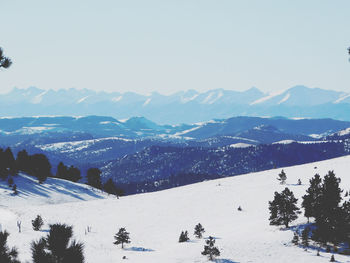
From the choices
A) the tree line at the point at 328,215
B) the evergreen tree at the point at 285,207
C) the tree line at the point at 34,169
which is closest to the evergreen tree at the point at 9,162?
the tree line at the point at 34,169

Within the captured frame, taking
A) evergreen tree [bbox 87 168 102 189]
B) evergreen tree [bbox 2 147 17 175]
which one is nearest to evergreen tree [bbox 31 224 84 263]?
evergreen tree [bbox 2 147 17 175]

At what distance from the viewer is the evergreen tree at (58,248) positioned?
11.4 meters

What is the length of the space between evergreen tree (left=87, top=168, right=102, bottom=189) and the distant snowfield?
27739 mm

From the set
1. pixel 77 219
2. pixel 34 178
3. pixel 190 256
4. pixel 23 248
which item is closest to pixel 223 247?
pixel 190 256

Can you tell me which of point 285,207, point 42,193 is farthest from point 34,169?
point 285,207

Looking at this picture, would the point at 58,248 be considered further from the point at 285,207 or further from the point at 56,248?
the point at 285,207

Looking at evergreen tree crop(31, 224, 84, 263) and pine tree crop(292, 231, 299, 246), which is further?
pine tree crop(292, 231, 299, 246)

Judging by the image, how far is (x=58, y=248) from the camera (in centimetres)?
1174

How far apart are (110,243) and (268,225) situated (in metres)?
22.4

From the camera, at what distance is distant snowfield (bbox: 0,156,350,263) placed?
4297 cm

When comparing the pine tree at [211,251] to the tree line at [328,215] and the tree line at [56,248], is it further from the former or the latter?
the tree line at [56,248]

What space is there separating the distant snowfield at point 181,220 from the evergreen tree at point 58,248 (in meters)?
31.1

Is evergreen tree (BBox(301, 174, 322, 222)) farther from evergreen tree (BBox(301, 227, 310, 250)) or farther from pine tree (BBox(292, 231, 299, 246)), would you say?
pine tree (BBox(292, 231, 299, 246))

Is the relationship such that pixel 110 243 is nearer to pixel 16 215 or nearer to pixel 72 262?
pixel 16 215
